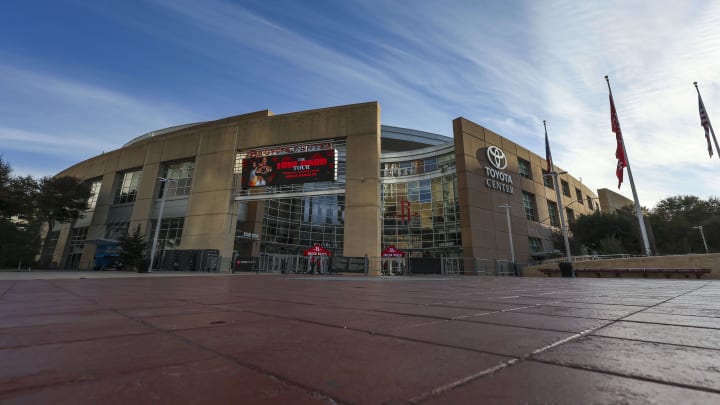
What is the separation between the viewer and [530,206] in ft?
127

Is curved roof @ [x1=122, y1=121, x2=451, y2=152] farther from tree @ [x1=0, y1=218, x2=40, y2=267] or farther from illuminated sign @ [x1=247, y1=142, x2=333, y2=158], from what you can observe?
tree @ [x1=0, y1=218, x2=40, y2=267]

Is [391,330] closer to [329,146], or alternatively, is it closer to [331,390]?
[331,390]

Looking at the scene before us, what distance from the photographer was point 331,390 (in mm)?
1041

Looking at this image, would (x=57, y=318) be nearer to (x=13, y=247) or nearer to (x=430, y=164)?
(x=430, y=164)

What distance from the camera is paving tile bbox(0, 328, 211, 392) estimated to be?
1.17 metres

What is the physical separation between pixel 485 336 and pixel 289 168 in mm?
24918

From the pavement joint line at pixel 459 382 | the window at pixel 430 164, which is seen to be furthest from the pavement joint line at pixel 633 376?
the window at pixel 430 164

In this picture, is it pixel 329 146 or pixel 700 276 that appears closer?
pixel 700 276

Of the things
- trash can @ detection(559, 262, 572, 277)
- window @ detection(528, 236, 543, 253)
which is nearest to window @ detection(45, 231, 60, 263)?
trash can @ detection(559, 262, 572, 277)

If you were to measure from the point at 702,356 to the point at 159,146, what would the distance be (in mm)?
39659

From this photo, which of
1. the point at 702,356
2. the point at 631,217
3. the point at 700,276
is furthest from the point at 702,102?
the point at 702,356

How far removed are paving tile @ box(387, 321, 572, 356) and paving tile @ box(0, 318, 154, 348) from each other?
187cm

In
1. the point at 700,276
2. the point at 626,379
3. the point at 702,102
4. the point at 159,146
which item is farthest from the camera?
the point at 159,146

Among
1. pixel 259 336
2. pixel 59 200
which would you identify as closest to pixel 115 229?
pixel 59 200
